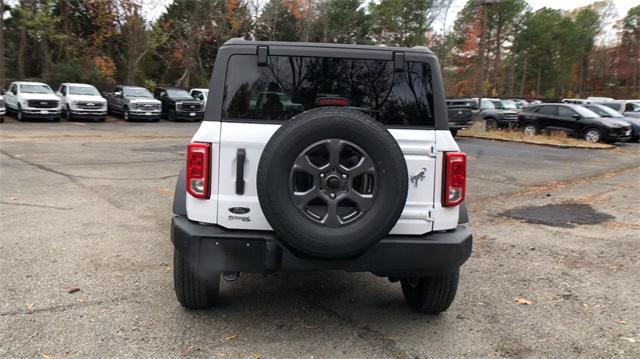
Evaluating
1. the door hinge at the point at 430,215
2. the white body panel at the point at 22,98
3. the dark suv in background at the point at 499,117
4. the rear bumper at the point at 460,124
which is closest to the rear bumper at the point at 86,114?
the white body panel at the point at 22,98

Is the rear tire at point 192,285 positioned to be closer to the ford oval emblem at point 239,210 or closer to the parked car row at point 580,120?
the ford oval emblem at point 239,210

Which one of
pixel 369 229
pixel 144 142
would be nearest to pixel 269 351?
pixel 369 229

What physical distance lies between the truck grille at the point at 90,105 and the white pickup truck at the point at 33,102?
0.97m

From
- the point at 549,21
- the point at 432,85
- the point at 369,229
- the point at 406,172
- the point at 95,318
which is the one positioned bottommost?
the point at 95,318

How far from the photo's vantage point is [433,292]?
4.02 m

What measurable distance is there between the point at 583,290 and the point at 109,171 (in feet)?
30.3

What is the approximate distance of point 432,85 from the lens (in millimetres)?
3713

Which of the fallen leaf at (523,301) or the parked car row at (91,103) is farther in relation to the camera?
the parked car row at (91,103)

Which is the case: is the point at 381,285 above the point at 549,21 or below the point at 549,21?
below

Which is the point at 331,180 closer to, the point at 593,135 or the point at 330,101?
the point at 330,101

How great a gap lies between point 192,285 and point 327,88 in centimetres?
170

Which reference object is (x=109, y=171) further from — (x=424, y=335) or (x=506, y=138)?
(x=506, y=138)

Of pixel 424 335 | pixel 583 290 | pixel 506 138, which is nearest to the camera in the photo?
pixel 424 335

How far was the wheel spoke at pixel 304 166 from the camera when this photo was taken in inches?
127
